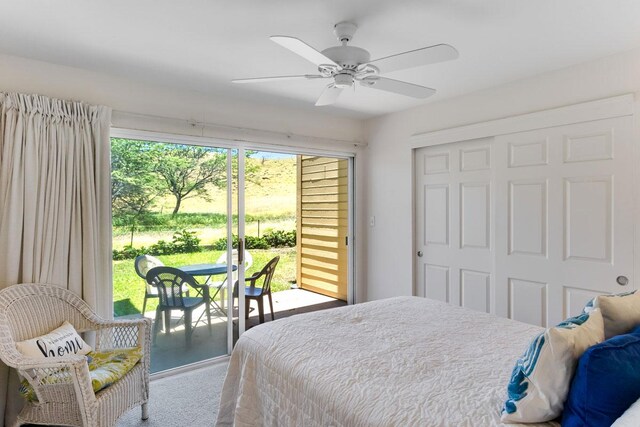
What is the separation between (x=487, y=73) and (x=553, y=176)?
919mm

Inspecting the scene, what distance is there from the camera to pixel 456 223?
3531 mm

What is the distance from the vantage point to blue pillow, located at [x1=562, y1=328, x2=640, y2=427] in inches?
39.3

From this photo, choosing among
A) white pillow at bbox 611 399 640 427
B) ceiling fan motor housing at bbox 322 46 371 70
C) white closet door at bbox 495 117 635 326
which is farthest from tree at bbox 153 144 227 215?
white pillow at bbox 611 399 640 427

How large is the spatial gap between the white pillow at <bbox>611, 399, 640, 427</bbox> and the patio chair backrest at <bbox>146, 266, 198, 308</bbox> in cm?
304

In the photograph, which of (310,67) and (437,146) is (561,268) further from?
(310,67)

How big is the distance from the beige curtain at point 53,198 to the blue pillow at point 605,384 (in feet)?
9.19

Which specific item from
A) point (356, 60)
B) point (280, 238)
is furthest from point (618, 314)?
point (280, 238)

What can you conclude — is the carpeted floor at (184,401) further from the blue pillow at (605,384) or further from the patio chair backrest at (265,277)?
the blue pillow at (605,384)

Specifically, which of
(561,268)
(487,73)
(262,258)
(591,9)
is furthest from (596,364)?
(262,258)

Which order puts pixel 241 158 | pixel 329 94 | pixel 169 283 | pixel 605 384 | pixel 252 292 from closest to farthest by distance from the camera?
pixel 605 384, pixel 329 94, pixel 169 283, pixel 241 158, pixel 252 292

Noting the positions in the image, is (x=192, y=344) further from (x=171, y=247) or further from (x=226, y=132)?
(x=226, y=132)

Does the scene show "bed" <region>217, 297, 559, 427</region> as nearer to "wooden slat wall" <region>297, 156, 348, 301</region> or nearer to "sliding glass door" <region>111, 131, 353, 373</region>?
"sliding glass door" <region>111, 131, 353, 373</region>

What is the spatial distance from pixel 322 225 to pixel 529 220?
105 inches

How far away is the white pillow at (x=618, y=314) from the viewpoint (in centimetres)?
131
